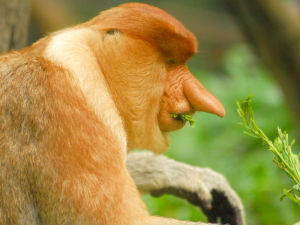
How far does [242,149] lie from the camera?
6996 mm

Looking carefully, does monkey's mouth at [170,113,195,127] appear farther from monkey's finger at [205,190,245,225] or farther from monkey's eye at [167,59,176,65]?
monkey's finger at [205,190,245,225]

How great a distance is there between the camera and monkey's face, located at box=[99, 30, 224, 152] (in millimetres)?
2652

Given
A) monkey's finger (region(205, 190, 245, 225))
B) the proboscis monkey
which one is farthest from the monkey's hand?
the proboscis monkey

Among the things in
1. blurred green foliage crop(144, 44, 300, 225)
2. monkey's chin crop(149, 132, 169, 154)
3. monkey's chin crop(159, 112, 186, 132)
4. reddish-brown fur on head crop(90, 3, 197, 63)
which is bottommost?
blurred green foliage crop(144, 44, 300, 225)

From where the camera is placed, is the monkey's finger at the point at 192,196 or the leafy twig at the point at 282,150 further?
the monkey's finger at the point at 192,196

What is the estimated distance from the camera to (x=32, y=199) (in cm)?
247

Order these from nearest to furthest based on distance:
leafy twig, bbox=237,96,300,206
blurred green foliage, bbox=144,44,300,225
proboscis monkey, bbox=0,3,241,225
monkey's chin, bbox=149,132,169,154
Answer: proboscis monkey, bbox=0,3,241,225 < leafy twig, bbox=237,96,300,206 < monkey's chin, bbox=149,132,169,154 < blurred green foliage, bbox=144,44,300,225

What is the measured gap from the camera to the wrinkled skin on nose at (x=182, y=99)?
274 cm

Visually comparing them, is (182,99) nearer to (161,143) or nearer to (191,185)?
(161,143)

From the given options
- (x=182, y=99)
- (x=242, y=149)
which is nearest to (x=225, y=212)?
(x=182, y=99)

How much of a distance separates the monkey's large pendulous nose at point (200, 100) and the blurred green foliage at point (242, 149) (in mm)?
1057

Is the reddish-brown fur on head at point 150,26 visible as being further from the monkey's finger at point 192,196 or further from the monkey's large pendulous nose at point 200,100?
the monkey's finger at point 192,196

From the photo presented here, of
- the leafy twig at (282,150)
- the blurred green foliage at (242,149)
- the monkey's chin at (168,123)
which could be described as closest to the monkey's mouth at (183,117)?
the monkey's chin at (168,123)

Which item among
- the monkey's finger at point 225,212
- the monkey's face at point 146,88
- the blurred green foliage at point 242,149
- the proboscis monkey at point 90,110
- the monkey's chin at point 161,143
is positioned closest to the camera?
the proboscis monkey at point 90,110
